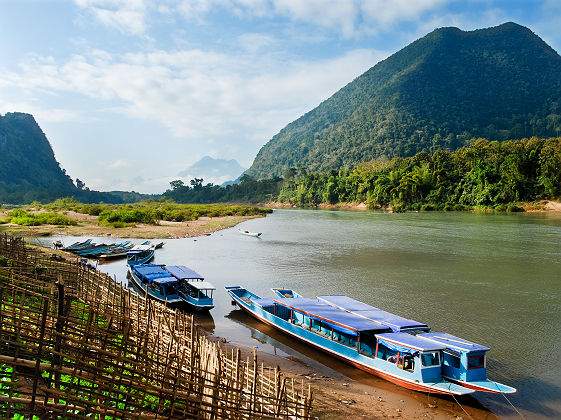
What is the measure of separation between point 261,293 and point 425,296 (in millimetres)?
8681

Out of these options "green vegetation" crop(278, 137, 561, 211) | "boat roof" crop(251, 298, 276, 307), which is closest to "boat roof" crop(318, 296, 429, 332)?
"boat roof" crop(251, 298, 276, 307)

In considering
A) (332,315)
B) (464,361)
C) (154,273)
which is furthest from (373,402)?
(154,273)

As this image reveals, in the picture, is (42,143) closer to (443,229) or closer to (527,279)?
(443,229)

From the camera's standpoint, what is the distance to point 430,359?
1177 cm

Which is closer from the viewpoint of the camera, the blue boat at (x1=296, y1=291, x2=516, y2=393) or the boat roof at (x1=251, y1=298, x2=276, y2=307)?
the blue boat at (x1=296, y1=291, x2=516, y2=393)

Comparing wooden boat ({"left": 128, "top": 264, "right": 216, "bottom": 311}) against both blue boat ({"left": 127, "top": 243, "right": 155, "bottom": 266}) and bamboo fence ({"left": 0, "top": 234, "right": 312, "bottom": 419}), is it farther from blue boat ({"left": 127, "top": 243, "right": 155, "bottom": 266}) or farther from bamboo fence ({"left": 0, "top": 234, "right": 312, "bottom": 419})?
blue boat ({"left": 127, "top": 243, "right": 155, "bottom": 266})

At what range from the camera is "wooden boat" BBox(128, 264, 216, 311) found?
61.3ft

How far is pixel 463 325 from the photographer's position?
17.3 metres

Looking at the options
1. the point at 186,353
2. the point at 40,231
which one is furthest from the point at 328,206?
the point at 186,353

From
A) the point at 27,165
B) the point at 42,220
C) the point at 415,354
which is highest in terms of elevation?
the point at 27,165

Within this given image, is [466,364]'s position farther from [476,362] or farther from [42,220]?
[42,220]

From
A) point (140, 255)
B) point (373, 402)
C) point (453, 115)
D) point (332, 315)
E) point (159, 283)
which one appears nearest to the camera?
point (373, 402)

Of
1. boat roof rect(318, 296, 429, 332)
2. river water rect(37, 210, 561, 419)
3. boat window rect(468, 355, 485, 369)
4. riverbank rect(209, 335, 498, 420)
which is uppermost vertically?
boat roof rect(318, 296, 429, 332)

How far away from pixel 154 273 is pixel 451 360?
1454cm
